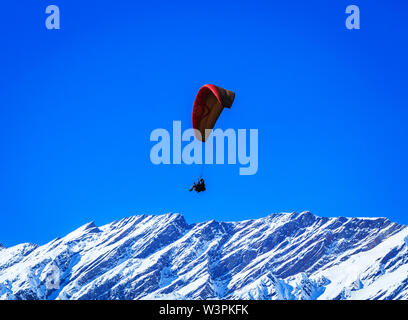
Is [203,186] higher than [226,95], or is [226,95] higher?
[226,95]

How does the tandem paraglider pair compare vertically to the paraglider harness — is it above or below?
above

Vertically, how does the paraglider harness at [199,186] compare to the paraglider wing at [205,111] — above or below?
below

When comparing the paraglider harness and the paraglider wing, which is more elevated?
the paraglider wing

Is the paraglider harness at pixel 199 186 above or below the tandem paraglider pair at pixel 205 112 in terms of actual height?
below
